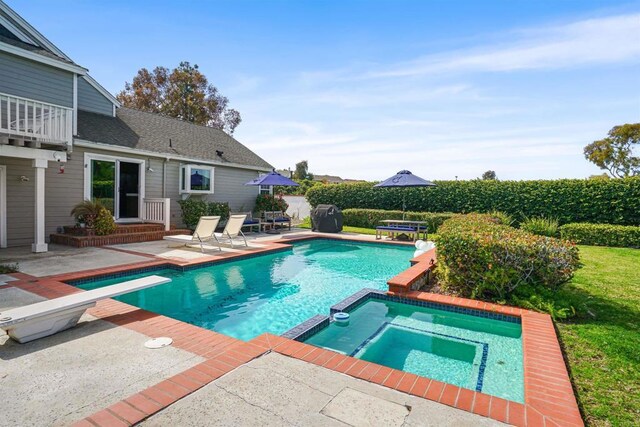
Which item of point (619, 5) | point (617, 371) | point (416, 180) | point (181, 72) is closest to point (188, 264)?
point (617, 371)

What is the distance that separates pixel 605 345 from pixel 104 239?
11.9 metres

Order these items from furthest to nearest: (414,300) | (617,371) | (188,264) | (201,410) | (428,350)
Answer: (188,264) → (414,300) → (428,350) → (617,371) → (201,410)

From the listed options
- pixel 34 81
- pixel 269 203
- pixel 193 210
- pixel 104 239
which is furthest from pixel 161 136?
pixel 104 239

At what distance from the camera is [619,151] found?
A: 131ft

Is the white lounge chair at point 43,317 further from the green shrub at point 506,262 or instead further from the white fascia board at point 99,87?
the white fascia board at point 99,87

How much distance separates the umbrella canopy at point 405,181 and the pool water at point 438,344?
353 inches

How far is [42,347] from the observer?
369 centimetres

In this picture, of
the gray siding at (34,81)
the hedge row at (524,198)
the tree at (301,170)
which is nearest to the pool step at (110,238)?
the gray siding at (34,81)

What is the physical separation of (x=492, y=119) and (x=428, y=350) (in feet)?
42.8

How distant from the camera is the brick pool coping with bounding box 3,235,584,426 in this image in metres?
2.61

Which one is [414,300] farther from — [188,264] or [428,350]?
[188,264]

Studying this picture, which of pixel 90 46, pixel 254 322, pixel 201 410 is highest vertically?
pixel 90 46

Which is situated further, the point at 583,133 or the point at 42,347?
the point at 583,133

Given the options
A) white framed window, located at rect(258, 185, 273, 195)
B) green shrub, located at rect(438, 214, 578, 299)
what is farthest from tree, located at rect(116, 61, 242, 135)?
green shrub, located at rect(438, 214, 578, 299)
